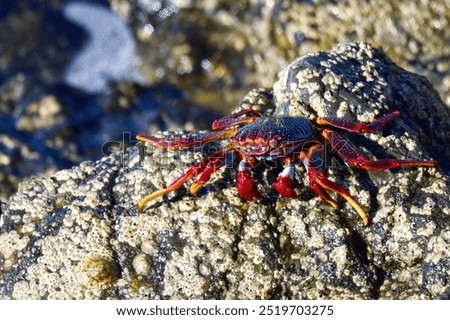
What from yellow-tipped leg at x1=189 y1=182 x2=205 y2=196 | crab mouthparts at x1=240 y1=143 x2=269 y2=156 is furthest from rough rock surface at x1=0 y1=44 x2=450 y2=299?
crab mouthparts at x1=240 y1=143 x2=269 y2=156

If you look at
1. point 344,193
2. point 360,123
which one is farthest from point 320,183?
point 360,123

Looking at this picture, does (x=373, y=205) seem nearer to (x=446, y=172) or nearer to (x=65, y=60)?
(x=446, y=172)

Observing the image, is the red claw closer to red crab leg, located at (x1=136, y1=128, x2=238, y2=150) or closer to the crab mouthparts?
the crab mouthparts

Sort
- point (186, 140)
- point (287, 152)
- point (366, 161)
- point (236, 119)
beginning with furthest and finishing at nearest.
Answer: point (236, 119), point (186, 140), point (287, 152), point (366, 161)

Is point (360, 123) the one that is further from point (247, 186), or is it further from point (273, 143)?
point (247, 186)
